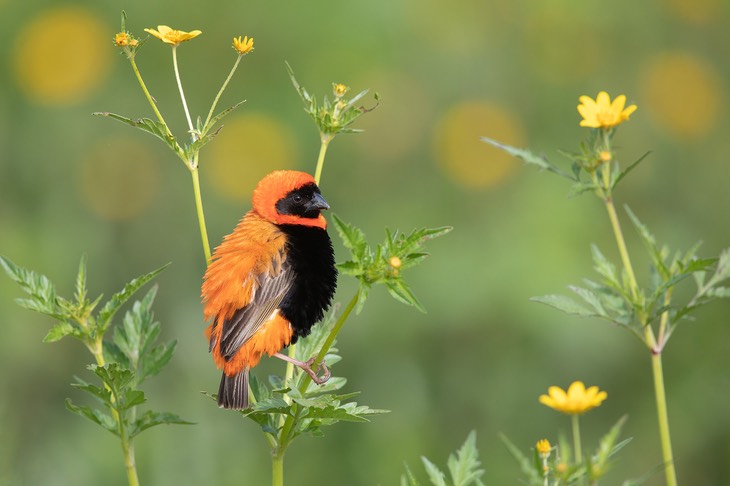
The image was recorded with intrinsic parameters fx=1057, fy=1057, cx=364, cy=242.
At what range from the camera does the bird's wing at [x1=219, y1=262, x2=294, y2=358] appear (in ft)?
7.62

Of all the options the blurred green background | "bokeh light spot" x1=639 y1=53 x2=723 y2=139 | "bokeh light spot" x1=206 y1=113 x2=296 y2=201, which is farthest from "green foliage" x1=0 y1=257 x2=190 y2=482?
"bokeh light spot" x1=639 y1=53 x2=723 y2=139

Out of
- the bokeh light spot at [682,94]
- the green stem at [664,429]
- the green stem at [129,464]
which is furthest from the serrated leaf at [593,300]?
the bokeh light spot at [682,94]

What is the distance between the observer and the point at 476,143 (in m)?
5.70

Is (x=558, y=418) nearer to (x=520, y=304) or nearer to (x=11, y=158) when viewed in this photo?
(x=520, y=304)

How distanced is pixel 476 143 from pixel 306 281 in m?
3.43

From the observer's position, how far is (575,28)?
6000 millimetres

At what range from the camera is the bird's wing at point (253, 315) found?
2.32 m

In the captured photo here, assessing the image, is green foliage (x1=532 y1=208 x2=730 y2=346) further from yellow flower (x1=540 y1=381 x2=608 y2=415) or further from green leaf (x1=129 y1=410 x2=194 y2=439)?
green leaf (x1=129 y1=410 x2=194 y2=439)

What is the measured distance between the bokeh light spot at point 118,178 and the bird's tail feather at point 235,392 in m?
3.16

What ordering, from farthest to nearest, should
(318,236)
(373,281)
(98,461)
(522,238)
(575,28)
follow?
(575,28) → (522,238) → (98,461) → (318,236) → (373,281)

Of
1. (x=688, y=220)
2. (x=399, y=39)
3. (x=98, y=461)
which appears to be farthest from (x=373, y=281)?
(x=399, y=39)

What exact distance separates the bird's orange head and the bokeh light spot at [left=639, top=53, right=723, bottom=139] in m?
3.58

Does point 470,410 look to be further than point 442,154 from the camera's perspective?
No

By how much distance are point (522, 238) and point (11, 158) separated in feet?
8.49
